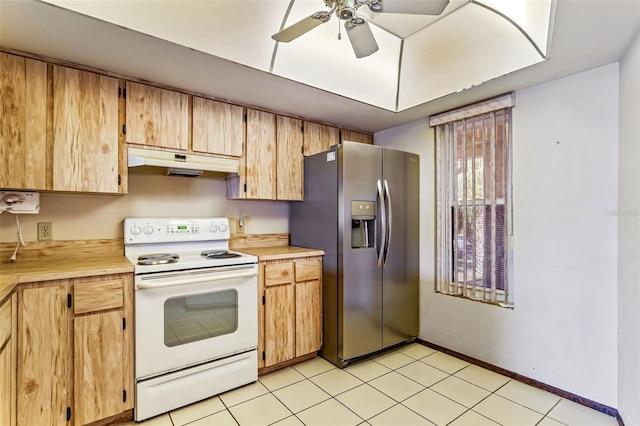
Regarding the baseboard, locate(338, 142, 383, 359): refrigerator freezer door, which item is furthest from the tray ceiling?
the baseboard

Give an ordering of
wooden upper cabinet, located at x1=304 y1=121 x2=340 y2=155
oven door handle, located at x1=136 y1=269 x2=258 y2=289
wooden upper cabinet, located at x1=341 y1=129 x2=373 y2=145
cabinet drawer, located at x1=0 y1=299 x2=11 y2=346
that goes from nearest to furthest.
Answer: cabinet drawer, located at x1=0 y1=299 x2=11 y2=346
oven door handle, located at x1=136 y1=269 x2=258 y2=289
wooden upper cabinet, located at x1=304 y1=121 x2=340 y2=155
wooden upper cabinet, located at x1=341 y1=129 x2=373 y2=145

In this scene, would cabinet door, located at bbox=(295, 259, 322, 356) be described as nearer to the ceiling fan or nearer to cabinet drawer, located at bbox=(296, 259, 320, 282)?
cabinet drawer, located at bbox=(296, 259, 320, 282)

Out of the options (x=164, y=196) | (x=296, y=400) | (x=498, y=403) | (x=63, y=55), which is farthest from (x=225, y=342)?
(x=63, y=55)

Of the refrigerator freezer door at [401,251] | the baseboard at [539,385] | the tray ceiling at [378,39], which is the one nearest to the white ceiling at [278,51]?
the tray ceiling at [378,39]

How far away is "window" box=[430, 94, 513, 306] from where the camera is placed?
2.56m

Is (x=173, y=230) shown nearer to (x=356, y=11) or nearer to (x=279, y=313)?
(x=279, y=313)

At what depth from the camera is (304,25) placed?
1567 mm

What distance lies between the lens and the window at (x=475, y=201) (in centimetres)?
256

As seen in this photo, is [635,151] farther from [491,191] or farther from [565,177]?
[491,191]

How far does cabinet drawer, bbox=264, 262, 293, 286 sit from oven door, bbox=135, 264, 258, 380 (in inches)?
5.2

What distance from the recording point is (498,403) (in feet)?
6.98

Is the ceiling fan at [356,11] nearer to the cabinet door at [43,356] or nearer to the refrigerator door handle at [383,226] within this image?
the refrigerator door handle at [383,226]

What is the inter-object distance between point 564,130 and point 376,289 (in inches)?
73.4

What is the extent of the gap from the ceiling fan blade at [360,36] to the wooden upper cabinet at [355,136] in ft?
5.09
